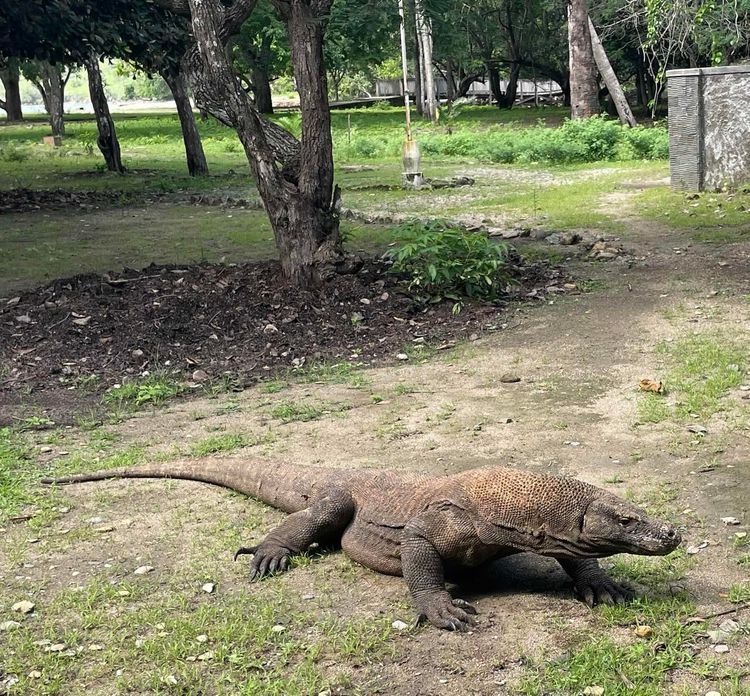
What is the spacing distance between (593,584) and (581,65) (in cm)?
2206

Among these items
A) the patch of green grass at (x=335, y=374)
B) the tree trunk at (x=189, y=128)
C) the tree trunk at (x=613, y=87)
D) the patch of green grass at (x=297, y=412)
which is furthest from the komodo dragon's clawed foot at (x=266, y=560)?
the tree trunk at (x=613, y=87)

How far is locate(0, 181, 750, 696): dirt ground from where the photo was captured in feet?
11.5

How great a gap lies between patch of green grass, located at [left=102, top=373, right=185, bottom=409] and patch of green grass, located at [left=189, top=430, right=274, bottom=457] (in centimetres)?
110

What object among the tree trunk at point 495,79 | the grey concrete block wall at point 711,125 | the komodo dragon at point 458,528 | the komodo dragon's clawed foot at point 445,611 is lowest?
the komodo dragon's clawed foot at point 445,611

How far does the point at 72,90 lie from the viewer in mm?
160625

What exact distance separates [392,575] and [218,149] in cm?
2557

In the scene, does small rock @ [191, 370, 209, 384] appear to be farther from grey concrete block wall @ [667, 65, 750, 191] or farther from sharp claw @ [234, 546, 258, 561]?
grey concrete block wall @ [667, 65, 750, 191]

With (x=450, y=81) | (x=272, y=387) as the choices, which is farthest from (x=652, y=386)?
(x=450, y=81)

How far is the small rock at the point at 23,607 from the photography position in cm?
393

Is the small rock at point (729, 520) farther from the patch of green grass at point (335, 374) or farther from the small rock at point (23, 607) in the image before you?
the patch of green grass at point (335, 374)

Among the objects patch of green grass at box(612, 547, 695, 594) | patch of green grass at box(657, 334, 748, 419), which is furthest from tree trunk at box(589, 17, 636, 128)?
patch of green grass at box(612, 547, 695, 594)

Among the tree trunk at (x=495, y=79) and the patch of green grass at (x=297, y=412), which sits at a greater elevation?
the tree trunk at (x=495, y=79)

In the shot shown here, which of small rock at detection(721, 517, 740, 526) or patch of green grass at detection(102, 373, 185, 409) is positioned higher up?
small rock at detection(721, 517, 740, 526)

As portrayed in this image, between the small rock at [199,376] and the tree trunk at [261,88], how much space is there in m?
35.6
